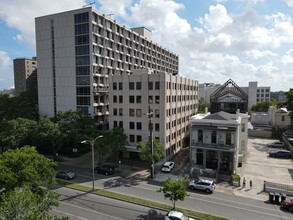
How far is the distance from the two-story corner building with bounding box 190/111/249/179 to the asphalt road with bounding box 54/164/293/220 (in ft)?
32.7

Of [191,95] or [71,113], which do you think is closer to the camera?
[71,113]

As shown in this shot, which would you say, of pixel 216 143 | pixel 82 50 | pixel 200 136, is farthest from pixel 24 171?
pixel 82 50

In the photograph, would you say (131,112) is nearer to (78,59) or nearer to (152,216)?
(78,59)

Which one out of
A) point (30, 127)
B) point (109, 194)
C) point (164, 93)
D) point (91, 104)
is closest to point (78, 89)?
point (91, 104)

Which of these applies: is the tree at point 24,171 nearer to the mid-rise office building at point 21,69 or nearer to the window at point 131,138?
the window at point 131,138

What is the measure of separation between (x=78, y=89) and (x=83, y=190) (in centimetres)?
3710

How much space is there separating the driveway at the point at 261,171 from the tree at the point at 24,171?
27.5m

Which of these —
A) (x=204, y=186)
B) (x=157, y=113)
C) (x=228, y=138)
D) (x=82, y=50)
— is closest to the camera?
(x=204, y=186)

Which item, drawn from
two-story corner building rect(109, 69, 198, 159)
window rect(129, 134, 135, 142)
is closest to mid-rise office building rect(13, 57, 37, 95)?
two-story corner building rect(109, 69, 198, 159)

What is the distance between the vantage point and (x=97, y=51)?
2633 inches

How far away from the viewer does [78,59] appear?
66312 mm

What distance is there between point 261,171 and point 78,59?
5369 centimetres

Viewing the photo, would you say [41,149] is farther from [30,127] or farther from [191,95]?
[191,95]

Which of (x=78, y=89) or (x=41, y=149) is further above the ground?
(x=78, y=89)
